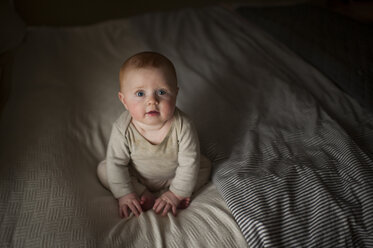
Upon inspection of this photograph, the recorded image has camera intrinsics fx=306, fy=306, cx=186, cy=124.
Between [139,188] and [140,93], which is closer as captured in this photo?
[140,93]

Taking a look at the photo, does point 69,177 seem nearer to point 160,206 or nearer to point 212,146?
point 160,206

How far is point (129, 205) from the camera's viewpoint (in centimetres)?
88

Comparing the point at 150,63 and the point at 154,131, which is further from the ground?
the point at 150,63

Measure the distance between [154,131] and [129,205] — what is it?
0.23 metres

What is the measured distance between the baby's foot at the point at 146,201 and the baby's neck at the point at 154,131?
0.54ft

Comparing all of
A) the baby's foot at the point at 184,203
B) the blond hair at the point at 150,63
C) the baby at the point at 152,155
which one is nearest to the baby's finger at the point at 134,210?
the baby at the point at 152,155

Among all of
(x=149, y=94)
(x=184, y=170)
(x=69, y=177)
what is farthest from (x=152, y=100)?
(x=69, y=177)

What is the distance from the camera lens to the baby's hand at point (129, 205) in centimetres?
88

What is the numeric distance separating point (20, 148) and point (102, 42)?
0.88 meters

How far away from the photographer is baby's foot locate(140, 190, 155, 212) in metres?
0.92

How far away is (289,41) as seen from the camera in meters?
1.54

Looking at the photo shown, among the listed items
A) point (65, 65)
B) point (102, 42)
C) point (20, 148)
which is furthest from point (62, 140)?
point (102, 42)

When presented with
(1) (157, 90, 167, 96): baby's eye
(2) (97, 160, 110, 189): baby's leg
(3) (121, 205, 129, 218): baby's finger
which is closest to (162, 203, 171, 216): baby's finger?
(3) (121, 205, 129, 218): baby's finger

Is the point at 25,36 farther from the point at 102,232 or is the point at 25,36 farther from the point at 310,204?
the point at 310,204
